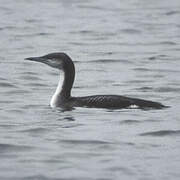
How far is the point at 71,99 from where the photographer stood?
44.9 ft

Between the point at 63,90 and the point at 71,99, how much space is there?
258 mm

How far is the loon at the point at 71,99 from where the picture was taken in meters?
13.1

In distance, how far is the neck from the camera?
13703mm

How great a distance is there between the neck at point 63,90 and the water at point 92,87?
0.16 m

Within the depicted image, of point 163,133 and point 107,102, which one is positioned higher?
point 107,102

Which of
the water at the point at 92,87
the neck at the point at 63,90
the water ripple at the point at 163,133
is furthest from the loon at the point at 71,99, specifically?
the water ripple at the point at 163,133

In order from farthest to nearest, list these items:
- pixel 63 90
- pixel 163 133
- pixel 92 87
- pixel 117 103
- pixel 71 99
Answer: pixel 92 87 → pixel 63 90 → pixel 71 99 → pixel 117 103 → pixel 163 133

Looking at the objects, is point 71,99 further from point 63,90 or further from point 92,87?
point 92,87

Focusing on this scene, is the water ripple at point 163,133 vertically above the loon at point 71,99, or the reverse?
the loon at point 71,99

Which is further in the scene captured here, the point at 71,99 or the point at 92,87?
the point at 92,87

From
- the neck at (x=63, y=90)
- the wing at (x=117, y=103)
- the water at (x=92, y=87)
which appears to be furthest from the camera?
the neck at (x=63, y=90)

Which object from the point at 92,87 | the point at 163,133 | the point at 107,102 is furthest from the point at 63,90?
the point at 163,133

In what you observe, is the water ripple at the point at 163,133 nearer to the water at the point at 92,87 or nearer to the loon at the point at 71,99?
the water at the point at 92,87

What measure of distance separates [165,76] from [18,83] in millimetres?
2468
